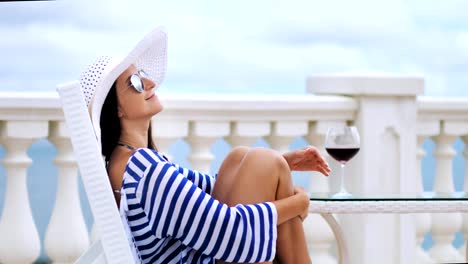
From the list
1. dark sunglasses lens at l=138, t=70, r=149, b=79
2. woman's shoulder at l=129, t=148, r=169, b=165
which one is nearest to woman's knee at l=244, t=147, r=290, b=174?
woman's shoulder at l=129, t=148, r=169, b=165

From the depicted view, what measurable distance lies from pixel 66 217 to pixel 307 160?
1.39m

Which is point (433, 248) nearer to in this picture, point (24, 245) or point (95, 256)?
point (24, 245)

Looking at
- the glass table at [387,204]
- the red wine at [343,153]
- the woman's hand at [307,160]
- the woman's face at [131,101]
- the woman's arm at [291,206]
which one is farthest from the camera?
the red wine at [343,153]

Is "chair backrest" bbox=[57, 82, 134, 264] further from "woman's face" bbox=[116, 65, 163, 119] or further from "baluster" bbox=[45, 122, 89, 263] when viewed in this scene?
"baluster" bbox=[45, 122, 89, 263]

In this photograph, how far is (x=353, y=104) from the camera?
454 cm

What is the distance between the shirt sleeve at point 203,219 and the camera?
2.59 metres

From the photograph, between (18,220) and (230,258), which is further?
(18,220)

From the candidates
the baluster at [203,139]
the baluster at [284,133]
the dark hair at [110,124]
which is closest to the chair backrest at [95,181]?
the dark hair at [110,124]

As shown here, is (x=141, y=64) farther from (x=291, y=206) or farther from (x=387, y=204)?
(x=387, y=204)

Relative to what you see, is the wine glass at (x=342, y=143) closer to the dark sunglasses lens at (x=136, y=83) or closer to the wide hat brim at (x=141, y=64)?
the wide hat brim at (x=141, y=64)

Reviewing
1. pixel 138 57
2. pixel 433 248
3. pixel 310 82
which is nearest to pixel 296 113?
pixel 310 82

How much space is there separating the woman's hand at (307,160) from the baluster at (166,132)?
1.17 m

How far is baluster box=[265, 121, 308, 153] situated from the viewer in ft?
14.6

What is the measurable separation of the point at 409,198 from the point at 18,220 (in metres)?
1.55
